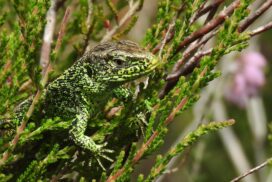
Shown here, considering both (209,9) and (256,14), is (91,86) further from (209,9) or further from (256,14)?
(256,14)

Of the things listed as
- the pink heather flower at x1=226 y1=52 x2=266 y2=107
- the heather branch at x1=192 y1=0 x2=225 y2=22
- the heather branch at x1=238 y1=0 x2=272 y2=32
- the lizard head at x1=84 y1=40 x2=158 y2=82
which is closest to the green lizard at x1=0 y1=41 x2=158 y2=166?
the lizard head at x1=84 y1=40 x2=158 y2=82

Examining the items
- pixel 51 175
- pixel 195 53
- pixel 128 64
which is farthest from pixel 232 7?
pixel 51 175

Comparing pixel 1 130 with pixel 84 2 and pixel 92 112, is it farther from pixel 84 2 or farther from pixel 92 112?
pixel 84 2

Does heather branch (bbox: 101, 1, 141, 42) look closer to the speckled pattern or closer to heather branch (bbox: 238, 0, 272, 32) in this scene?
the speckled pattern

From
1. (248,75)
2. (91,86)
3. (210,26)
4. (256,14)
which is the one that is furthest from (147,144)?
(248,75)

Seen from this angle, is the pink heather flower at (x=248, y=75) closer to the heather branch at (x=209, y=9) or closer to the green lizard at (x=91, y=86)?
the heather branch at (x=209, y=9)

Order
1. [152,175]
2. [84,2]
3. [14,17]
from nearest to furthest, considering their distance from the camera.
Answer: [152,175] → [84,2] → [14,17]

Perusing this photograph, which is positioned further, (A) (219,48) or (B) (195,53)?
(B) (195,53)
